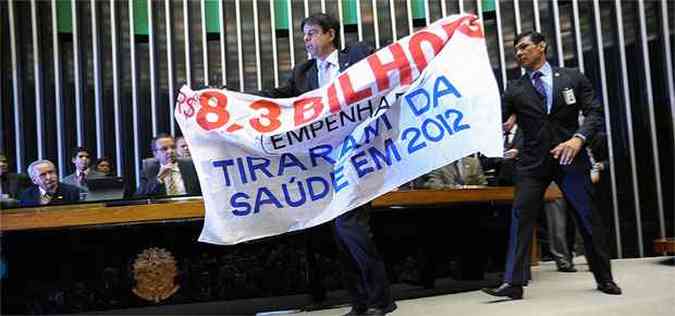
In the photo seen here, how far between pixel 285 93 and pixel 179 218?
0.75 m

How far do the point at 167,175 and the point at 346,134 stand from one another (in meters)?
1.89

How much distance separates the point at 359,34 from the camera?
671cm

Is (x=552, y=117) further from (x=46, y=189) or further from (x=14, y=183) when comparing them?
(x=14, y=183)

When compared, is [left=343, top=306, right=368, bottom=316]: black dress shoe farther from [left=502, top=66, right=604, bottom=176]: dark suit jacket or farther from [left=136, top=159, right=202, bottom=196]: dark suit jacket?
[left=136, top=159, right=202, bottom=196]: dark suit jacket

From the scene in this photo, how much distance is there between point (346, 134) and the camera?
116 inches

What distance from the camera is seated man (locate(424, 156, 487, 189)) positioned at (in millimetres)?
3887

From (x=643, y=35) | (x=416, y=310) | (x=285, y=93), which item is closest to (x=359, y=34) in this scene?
(x=643, y=35)

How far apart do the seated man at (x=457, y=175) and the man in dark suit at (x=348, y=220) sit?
95 cm

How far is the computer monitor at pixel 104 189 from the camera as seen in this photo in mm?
3647

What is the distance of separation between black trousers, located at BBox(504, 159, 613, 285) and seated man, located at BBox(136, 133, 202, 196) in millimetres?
1797

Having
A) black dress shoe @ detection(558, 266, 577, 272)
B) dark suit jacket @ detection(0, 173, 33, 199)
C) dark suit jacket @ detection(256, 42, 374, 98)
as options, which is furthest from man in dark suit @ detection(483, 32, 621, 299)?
dark suit jacket @ detection(0, 173, 33, 199)

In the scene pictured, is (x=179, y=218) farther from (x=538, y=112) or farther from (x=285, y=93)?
(x=538, y=112)

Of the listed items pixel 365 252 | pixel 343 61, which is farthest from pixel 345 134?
pixel 365 252

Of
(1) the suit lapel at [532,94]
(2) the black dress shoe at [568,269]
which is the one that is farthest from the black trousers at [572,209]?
(2) the black dress shoe at [568,269]
